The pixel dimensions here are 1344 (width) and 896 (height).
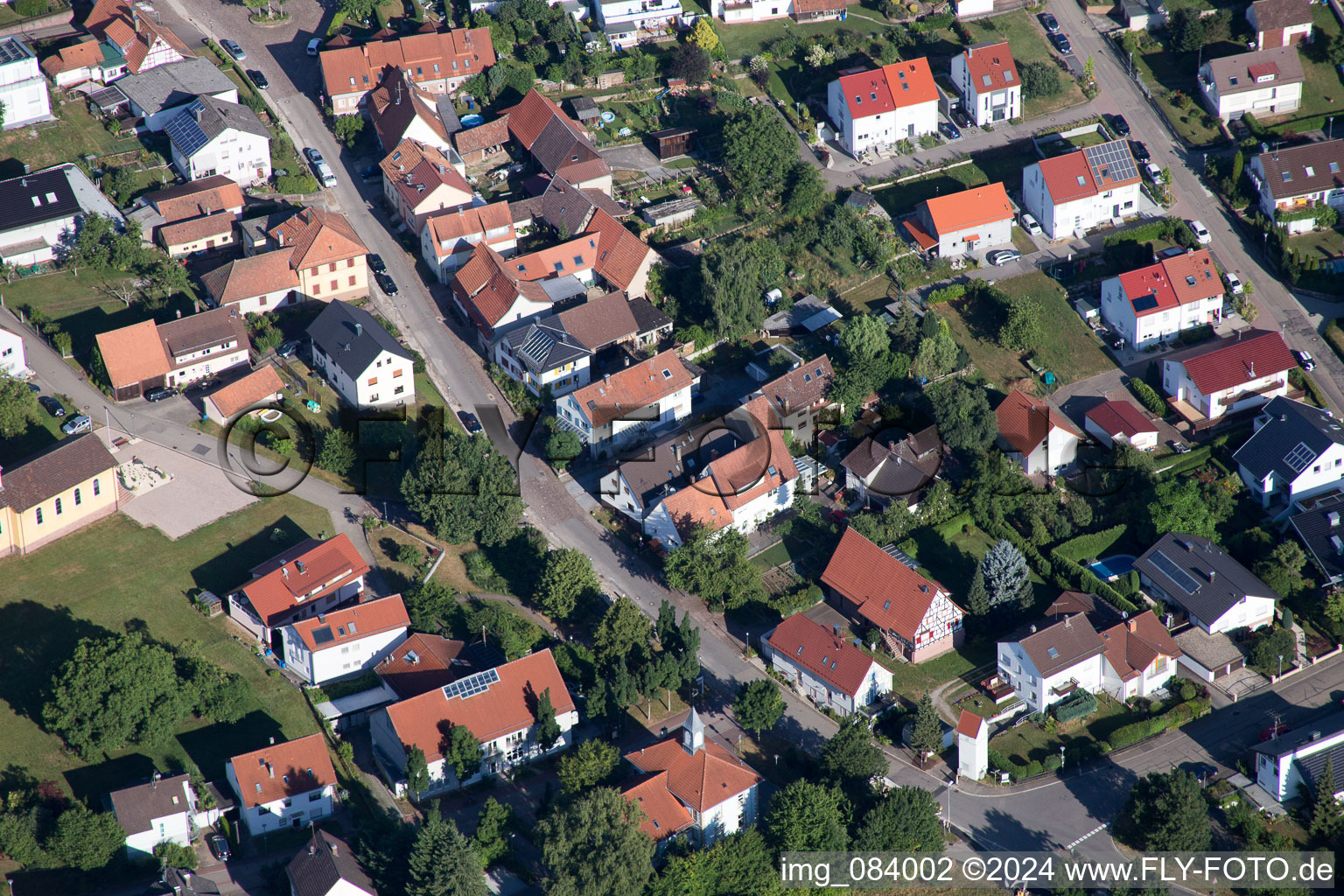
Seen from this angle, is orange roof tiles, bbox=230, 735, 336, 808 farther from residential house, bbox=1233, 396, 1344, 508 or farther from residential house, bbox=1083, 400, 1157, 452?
residential house, bbox=1233, 396, 1344, 508

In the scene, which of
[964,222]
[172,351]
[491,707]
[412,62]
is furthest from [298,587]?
[964,222]

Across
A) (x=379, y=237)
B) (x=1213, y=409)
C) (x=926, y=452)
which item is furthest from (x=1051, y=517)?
(x=379, y=237)

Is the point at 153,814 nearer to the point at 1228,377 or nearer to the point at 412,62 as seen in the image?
the point at 412,62

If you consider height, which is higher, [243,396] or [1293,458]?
[243,396]

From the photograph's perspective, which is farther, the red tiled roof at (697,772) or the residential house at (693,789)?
the red tiled roof at (697,772)

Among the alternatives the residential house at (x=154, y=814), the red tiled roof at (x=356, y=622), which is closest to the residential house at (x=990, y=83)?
the red tiled roof at (x=356, y=622)

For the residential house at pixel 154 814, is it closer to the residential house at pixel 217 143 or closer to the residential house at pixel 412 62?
the residential house at pixel 217 143
